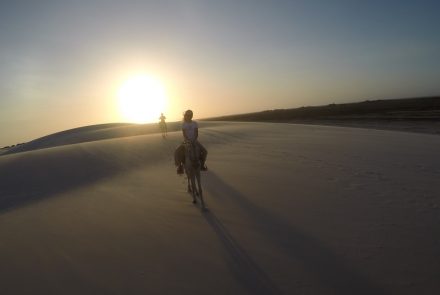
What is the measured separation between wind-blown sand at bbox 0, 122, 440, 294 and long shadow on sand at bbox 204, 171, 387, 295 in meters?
0.02

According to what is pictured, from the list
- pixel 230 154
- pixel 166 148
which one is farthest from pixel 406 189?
pixel 166 148

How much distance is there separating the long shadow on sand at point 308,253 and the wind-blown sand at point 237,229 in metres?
0.02

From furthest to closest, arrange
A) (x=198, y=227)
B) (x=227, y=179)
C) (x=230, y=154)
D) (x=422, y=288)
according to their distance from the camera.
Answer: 1. (x=230, y=154)
2. (x=227, y=179)
3. (x=198, y=227)
4. (x=422, y=288)

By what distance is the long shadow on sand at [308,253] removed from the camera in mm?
4973

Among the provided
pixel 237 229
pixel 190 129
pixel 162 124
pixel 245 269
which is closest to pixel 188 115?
pixel 190 129

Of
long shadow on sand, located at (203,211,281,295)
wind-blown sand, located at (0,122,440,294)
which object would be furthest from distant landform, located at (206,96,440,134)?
long shadow on sand, located at (203,211,281,295)

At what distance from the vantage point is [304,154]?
49.1 ft

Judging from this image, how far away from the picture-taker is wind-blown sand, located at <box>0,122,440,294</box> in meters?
5.37

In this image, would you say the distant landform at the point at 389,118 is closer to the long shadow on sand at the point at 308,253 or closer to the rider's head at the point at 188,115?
the rider's head at the point at 188,115

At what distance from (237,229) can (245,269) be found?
174 centimetres

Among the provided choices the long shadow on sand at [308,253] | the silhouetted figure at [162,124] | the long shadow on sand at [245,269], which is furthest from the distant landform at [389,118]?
the long shadow on sand at [245,269]

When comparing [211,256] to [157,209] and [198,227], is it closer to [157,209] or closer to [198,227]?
[198,227]

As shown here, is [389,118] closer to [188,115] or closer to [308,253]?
[188,115]

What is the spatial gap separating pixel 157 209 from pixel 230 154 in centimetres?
794
